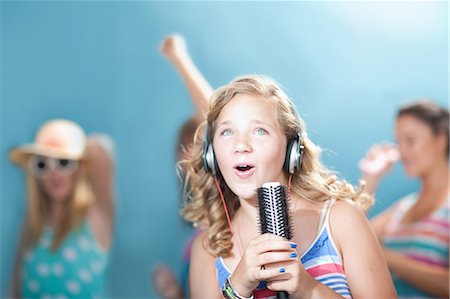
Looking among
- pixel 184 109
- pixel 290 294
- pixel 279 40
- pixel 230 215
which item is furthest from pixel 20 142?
pixel 290 294

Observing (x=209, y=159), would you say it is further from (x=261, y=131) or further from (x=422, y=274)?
(x=422, y=274)

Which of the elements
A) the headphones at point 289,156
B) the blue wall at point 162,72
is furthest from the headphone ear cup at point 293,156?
the blue wall at point 162,72

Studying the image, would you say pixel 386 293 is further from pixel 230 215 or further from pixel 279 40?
pixel 279 40

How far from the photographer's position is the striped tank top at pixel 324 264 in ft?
3.19

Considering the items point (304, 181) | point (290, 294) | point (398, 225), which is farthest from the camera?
point (398, 225)

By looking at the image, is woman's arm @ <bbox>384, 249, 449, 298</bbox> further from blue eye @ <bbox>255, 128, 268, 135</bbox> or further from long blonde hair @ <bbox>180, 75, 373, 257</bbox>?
blue eye @ <bbox>255, 128, 268, 135</bbox>

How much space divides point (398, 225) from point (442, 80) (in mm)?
452

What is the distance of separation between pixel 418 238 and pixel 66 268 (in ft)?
3.51

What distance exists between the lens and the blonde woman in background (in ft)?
6.95

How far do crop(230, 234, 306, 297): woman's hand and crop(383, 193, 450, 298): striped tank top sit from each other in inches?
49.3

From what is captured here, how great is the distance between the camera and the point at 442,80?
2.03 meters

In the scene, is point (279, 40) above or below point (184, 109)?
above

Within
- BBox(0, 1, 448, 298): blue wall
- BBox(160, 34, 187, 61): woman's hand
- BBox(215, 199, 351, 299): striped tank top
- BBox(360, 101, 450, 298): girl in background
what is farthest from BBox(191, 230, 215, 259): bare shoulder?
BBox(360, 101, 450, 298): girl in background

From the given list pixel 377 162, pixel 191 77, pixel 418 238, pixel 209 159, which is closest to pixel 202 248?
pixel 209 159
